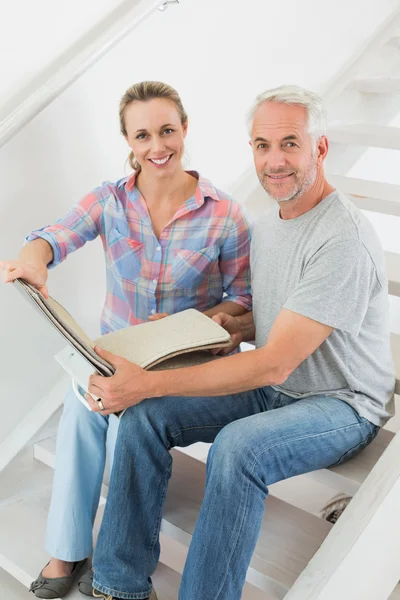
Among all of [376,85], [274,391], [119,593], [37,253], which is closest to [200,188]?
[37,253]

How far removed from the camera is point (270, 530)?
67.8 inches

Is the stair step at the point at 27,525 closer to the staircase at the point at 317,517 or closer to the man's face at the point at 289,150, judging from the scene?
the staircase at the point at 317,517

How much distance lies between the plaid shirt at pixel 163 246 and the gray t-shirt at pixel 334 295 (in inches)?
6.4

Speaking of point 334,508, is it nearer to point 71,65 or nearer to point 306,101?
point 306,101

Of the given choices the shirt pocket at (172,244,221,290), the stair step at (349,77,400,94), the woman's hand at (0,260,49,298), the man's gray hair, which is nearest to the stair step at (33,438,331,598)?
the shirt pocket at (172,244,221,290)

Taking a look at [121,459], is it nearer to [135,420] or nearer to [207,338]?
[135,420]

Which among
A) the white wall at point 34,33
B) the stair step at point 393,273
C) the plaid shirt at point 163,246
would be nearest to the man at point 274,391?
the plaid shirt at point 163,246

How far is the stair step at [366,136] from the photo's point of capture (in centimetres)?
252

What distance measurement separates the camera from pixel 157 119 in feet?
6.13

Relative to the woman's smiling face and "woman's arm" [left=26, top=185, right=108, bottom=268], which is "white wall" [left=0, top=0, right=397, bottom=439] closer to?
"woman's arm" [left=26, top=185, right=108, bottom=268]

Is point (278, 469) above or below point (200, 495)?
above

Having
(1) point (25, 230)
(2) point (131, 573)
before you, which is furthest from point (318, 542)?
(1) point (25, 230)

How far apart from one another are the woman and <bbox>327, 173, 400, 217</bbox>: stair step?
0.58 metres

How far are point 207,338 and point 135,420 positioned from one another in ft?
0.77
